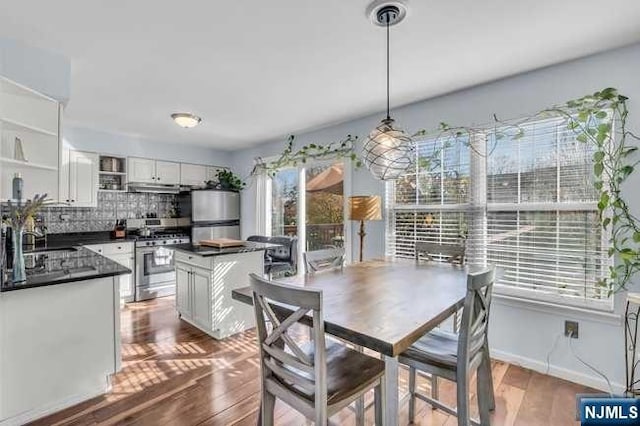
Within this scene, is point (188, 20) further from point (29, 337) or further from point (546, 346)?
point (546, 346)

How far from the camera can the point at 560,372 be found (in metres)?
2.42

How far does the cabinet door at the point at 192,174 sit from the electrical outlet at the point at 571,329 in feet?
16.9

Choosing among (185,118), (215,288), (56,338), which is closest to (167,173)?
(185,118)

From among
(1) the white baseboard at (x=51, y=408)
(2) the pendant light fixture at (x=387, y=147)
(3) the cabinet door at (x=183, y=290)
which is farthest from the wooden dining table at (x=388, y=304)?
(3) the cabinet door at (x=183, y=290)

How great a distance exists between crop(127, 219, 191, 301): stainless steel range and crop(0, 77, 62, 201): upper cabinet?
192 centimetres

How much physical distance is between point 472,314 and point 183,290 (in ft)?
10.1

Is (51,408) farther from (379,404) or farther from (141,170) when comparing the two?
(141,170)

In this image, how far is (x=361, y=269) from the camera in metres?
2.41

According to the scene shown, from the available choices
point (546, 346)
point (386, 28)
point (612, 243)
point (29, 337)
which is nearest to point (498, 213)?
point (612, 243)

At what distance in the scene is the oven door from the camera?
173 inches

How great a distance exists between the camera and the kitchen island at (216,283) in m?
3.09

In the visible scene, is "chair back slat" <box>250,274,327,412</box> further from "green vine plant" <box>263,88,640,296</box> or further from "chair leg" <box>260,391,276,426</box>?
"green vine plant" <box>263,88,640,296</box>

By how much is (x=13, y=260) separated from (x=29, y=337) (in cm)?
50

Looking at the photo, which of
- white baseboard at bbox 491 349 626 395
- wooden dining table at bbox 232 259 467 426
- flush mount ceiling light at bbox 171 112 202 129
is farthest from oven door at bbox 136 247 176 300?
white baseboard at bbox 491 349 626 395
